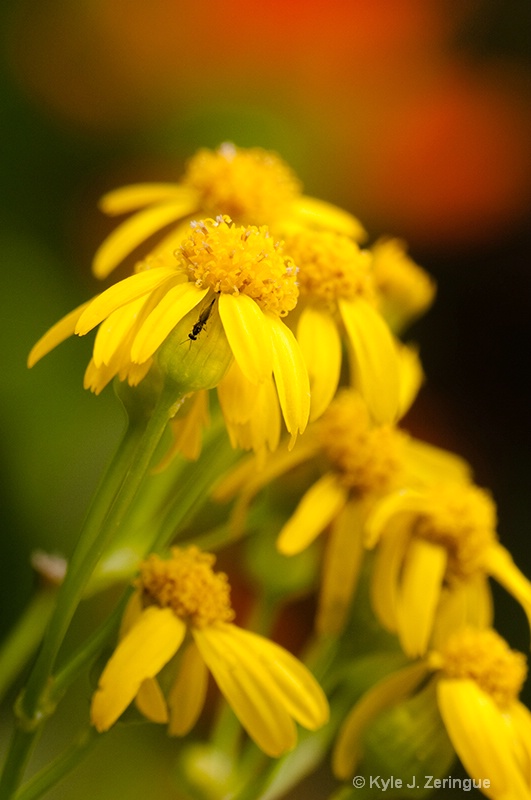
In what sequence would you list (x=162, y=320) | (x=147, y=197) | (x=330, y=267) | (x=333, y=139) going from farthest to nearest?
(x=333, y=139) → (x=147, y=197) → (x=330, y=267) → (x=162, y=320)

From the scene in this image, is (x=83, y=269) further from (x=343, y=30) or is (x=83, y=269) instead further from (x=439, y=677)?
(x=439, y=677)

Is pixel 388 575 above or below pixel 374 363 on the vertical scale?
below

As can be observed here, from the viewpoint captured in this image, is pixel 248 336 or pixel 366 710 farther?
pixel 366 710

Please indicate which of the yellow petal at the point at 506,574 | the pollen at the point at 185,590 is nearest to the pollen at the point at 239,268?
the pollen at the point at 185,590

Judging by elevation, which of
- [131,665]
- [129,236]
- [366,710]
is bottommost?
[366,710]

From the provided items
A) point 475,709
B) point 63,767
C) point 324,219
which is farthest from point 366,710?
point 324,219

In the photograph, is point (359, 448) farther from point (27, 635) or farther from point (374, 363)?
point (27, 635)

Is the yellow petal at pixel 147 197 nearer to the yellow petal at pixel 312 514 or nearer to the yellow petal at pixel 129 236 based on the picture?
the yellow petal at pixel 129 236

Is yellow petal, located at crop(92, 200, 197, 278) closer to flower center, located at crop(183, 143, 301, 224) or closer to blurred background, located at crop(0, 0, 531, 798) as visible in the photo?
flower center, located at crop(183, 143, 301, 224)
